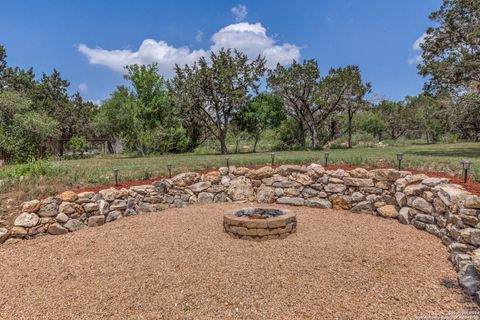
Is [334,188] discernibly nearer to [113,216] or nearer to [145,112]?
[113,216]

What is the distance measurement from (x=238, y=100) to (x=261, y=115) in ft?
8.49

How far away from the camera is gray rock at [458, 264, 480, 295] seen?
3326 millimetres

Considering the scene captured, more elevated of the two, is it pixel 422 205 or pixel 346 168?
pixel 346 168

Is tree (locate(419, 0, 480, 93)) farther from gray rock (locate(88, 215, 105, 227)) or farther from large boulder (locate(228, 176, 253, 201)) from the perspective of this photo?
gray rock (locate(88, 215, 105, 227))

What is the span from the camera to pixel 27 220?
227 inches

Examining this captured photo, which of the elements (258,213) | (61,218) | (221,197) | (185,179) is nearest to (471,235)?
(258,213)

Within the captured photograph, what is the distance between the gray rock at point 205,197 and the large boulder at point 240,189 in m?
0.52

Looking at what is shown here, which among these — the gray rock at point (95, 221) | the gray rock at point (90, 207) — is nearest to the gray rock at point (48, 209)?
the gray rock at point (90, 207)

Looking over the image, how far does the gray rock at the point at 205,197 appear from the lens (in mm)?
8023

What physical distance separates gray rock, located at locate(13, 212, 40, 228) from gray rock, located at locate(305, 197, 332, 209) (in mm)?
5925

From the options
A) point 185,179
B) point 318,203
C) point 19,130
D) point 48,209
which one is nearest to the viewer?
point 48,209

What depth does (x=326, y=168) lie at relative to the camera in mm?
8031

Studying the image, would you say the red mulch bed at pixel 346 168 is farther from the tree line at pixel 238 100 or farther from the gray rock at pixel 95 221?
the tree line at pixel 238 100

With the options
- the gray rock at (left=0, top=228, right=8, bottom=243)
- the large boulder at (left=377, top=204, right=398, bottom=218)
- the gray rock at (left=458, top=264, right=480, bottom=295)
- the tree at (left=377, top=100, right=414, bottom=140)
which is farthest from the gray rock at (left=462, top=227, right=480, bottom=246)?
the tree at (left=377, top=100, right=414, bottom=140)
